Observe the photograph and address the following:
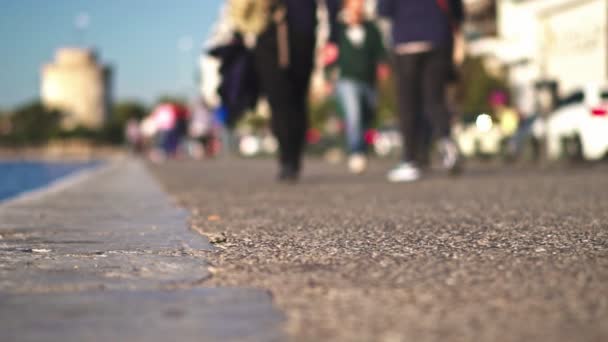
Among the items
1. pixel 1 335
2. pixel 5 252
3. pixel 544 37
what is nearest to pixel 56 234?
pixel 5 252

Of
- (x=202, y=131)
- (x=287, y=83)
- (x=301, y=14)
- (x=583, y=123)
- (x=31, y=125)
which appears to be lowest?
(x=583, y=123)

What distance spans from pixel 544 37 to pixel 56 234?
36737mm

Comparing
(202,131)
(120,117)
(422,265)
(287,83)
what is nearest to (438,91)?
(287,83)

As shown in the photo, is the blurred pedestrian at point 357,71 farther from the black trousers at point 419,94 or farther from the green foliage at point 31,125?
the green foliage at point 31,125

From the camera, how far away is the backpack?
8984 millimetres

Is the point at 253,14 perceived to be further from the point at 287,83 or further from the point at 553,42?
the point at 553,42

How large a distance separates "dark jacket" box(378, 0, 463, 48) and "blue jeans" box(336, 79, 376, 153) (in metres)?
2.98

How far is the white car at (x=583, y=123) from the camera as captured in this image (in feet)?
44.9

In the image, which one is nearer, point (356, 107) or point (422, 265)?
point (422, 265)

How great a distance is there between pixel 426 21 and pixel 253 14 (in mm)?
1538

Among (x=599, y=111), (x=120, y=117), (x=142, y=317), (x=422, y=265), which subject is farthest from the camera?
(x=120, y=117)

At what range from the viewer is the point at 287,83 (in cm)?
919

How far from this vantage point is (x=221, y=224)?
4867 millimetres

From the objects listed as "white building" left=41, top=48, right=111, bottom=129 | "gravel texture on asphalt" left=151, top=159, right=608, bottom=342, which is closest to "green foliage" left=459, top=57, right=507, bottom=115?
"gravel texture on asphalt" left=151, top=159, right=608, bottom=342
